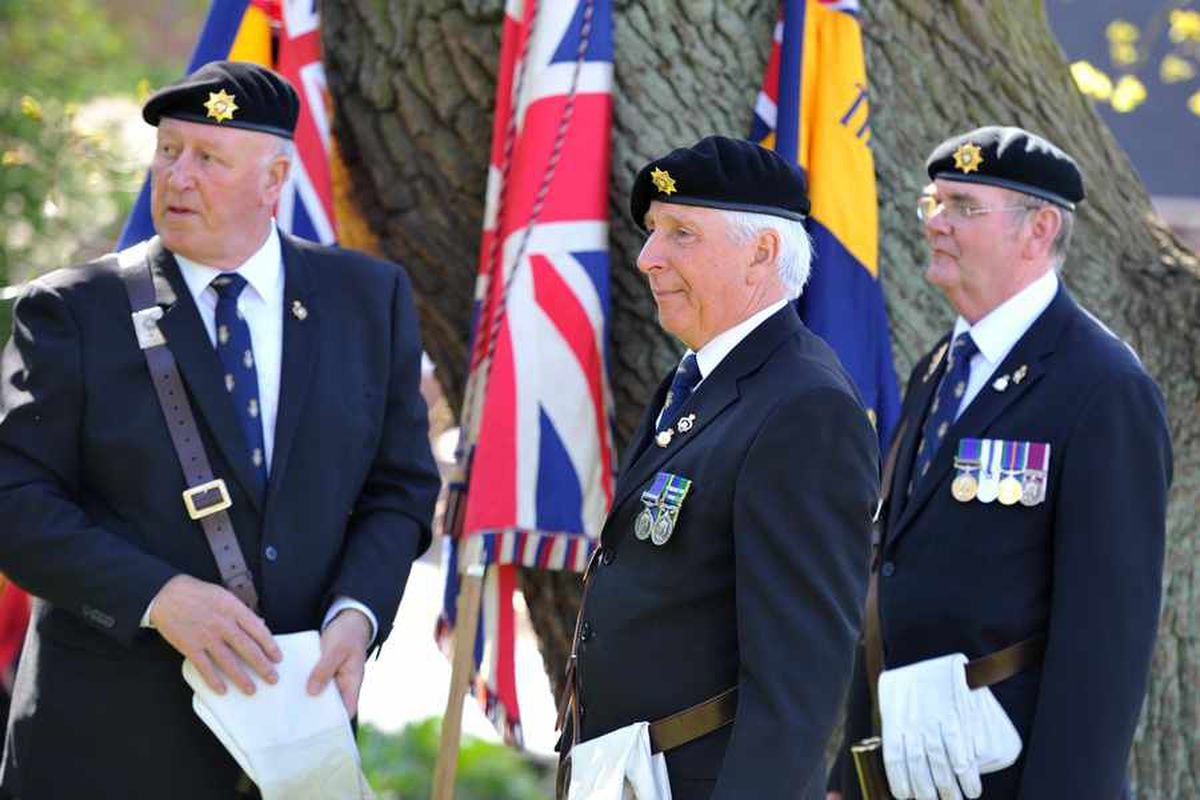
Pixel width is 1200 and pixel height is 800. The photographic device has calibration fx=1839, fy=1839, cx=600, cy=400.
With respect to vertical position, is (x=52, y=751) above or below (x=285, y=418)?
below

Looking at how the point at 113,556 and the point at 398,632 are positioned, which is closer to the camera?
the point at 113,556

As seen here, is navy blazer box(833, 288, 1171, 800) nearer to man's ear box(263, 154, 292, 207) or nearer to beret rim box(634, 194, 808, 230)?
beret rim box(634, 194, 808, 230)

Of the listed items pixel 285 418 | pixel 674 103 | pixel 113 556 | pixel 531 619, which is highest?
pixel 674 103

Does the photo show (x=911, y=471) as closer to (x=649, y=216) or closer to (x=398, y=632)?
(x=649, y=216)

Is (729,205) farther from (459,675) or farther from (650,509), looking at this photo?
(459,675)

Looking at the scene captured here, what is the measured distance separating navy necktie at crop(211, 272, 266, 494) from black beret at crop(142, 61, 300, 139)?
308mm

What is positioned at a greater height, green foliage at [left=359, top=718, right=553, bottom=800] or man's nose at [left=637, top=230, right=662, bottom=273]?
man's nose at [left=637, top=230, right=662, bottom=273]

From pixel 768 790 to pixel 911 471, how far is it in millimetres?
1319

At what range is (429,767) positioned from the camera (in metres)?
6.04

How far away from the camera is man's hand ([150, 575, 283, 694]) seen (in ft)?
10.8

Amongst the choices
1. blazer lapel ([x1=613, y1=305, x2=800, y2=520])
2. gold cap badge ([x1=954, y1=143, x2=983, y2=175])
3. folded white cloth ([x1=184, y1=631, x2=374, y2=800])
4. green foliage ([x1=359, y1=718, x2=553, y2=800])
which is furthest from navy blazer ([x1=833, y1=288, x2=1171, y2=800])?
green foliage ([x1=359, y1=718, x2=553, y2=800])

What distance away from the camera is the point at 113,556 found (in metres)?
3.30

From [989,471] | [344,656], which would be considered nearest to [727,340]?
[989,471]

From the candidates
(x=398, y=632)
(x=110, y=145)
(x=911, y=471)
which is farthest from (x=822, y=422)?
(x=398, y=632)
